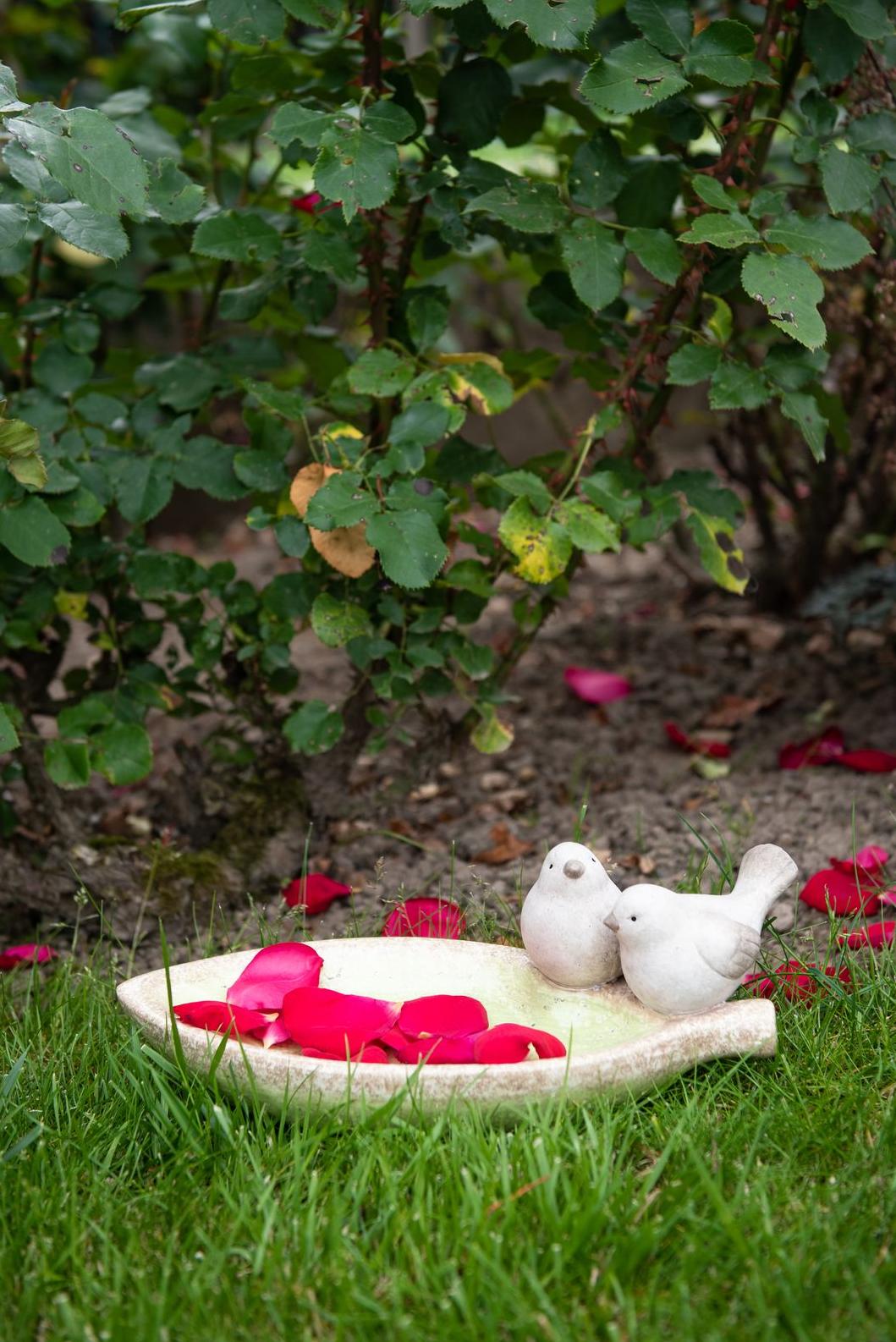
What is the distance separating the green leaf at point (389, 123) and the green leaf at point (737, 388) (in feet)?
1.57

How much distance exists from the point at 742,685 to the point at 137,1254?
5.84ft

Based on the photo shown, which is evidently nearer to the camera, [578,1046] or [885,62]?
[578,1046]

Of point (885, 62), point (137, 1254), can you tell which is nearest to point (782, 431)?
point (885, 62)

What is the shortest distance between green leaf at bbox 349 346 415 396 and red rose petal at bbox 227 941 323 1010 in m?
0.71

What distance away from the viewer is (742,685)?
2.60 meters

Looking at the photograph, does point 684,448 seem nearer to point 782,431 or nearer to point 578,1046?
point 782,431

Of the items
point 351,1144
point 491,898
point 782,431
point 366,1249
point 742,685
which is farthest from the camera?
point 782,431

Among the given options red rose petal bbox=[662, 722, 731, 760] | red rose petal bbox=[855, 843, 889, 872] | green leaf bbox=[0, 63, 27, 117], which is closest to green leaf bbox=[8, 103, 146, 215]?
green leaf bbox=[0, 63, 27, 117]

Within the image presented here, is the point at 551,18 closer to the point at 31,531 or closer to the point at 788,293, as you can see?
the point at 788,293

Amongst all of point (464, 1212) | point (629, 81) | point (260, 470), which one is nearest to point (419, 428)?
point (260, 470)

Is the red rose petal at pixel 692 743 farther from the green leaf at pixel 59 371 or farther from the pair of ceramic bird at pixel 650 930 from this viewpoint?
the green leaf at pixel 59 371

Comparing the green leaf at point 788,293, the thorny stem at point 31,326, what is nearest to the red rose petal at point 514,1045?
the green leaf at point 788,293

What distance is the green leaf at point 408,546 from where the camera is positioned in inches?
60.9

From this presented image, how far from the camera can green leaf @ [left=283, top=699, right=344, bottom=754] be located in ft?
5.94
